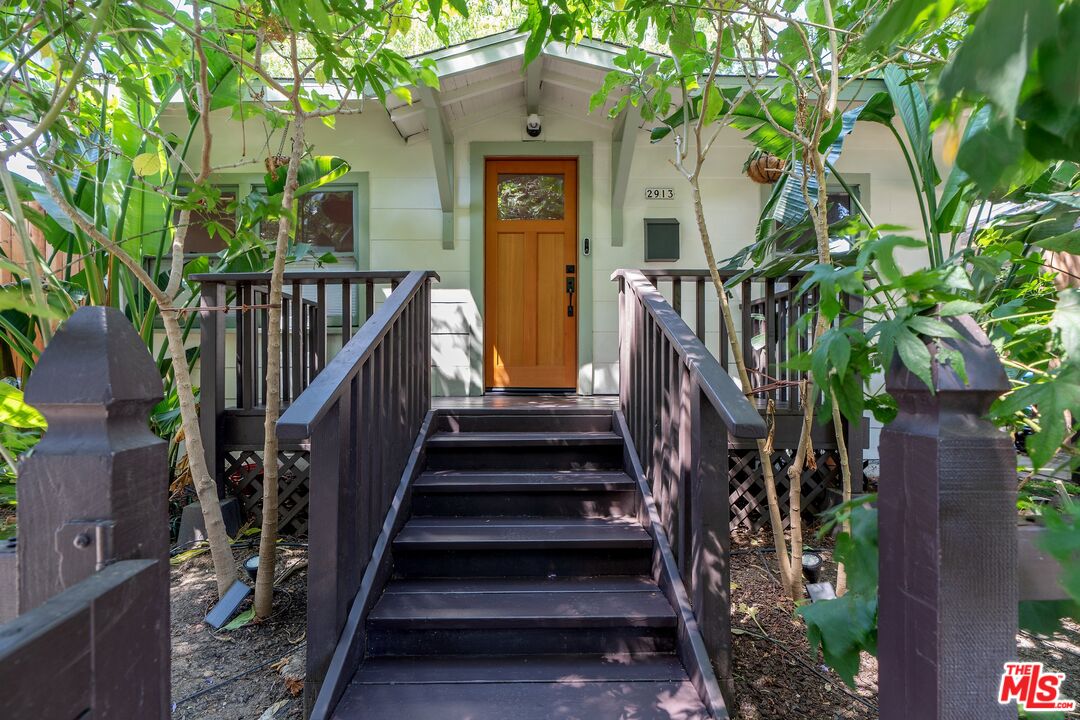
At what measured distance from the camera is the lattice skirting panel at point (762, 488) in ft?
12.0

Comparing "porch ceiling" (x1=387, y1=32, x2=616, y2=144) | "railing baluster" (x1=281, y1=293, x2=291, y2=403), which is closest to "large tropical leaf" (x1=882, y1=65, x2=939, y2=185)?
"porch ceiling" (x1=387, y1=32, x2=616, y2=144)

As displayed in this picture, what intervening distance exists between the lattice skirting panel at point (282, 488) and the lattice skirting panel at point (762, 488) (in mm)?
2824

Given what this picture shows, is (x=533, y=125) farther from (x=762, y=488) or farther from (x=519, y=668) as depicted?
(x=519, y=668)

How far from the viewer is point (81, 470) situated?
0.67 meters

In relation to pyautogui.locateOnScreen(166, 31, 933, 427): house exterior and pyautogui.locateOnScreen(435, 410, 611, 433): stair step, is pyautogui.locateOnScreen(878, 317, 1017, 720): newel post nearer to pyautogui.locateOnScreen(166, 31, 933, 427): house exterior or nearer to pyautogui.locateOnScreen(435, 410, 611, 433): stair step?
pyautogui.locateOnScreen(435, 410, 611, 433): stair step

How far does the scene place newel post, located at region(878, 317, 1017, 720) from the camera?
0.71m

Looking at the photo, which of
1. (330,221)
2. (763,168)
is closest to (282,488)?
(330,221)

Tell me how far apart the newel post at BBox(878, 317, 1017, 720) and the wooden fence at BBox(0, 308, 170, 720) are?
98cm

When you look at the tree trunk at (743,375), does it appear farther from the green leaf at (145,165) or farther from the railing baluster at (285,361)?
the railing baluster at (285,361)

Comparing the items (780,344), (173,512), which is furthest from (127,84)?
(780,344)

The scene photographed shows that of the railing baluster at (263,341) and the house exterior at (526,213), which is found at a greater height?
the house exterior at (526,213)

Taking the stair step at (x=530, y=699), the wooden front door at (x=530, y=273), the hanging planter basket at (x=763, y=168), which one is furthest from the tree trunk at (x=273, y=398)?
the hanging planter basket at (x=763, y=168)

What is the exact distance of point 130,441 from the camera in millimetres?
709

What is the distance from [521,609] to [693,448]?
93 cm
